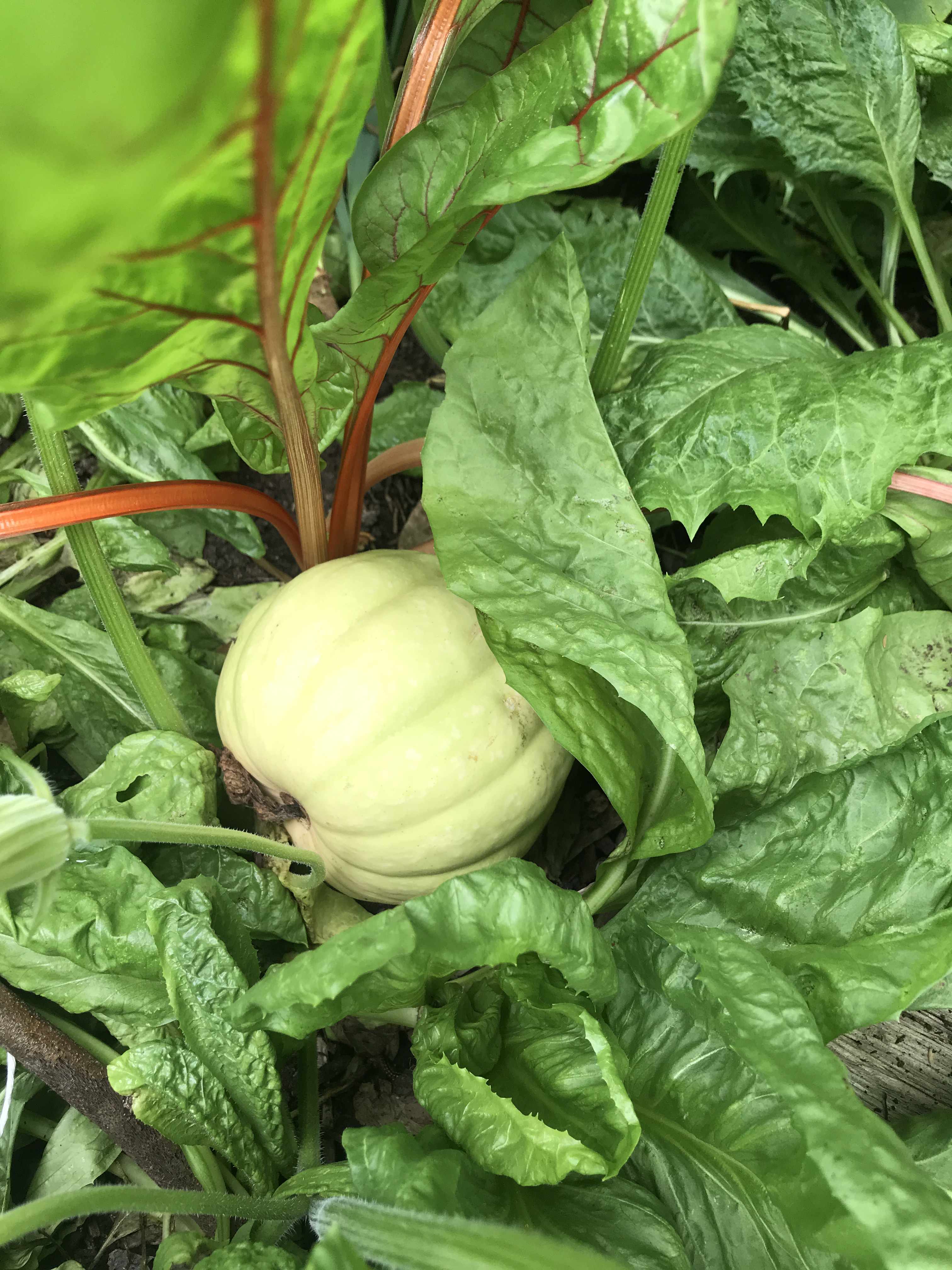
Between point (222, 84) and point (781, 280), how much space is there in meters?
1.10

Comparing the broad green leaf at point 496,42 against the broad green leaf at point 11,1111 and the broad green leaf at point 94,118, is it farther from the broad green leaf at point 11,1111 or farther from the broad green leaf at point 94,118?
the broad green leaf at point 11,1111

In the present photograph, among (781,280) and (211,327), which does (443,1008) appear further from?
(781,280)

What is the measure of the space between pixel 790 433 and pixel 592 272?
0.38m

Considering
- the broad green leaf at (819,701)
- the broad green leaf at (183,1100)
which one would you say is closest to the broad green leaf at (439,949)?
the broad green leaf at (183,1100)

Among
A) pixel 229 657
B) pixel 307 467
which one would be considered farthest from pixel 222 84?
pixel 229 657

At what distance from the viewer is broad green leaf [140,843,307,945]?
34.7 inches

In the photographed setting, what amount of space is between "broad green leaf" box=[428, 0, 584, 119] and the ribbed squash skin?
43cm

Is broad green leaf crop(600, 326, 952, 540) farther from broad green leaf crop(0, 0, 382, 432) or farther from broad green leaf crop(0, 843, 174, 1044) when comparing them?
broad green leaf crop(0, 843, 174, 1044)

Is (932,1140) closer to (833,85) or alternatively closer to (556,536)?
(556,536)

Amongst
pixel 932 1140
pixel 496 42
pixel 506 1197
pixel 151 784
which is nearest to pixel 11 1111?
pixel 151 784

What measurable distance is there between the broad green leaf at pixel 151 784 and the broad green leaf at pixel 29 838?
33cm

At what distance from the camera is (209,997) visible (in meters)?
0.73

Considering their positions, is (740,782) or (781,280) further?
(781,280)

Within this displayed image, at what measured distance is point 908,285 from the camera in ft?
4.22
